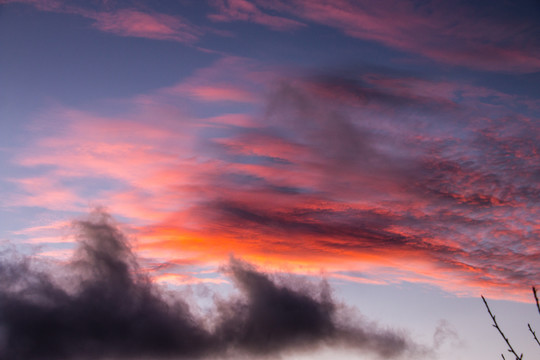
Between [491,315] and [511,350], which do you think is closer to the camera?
[511,350]

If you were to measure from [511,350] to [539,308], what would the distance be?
0.95 meters

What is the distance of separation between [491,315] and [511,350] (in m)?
0.65

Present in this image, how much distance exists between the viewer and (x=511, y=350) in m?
7.09

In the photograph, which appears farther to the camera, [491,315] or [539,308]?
[491,315]

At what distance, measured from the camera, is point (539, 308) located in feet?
21.8

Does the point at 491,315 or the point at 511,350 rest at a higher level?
the point at 491,315

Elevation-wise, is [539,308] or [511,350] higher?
[539,308]

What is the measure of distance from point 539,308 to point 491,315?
104cm

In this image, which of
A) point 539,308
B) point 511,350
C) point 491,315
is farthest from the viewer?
point 491,315

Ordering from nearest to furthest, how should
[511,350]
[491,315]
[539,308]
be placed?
1. [539,308]
2. [511,350]
3. [491,315]

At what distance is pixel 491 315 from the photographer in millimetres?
7574
